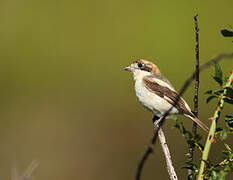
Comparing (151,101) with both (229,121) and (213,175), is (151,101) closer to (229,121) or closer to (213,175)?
(229,121)

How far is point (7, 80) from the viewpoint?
12141 millimetres

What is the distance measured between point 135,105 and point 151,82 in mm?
6489

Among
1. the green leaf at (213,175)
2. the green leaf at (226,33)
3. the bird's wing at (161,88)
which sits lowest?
the bird's wing at (161,88)

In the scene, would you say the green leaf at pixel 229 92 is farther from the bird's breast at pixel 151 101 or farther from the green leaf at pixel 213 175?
the bird's breast at pixel 151 101

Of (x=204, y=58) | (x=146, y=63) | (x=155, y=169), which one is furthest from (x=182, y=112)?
(x=204, y=58)

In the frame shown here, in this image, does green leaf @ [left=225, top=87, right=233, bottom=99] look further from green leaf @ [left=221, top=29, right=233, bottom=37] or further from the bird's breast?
the bird's breast

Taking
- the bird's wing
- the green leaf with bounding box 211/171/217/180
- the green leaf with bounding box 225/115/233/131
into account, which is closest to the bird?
the bird's wing

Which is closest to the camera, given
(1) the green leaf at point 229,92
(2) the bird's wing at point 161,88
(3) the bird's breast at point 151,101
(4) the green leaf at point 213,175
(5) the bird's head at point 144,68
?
(4) the green leaf at point 213,175

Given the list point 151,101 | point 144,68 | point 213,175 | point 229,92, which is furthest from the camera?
point 144,68

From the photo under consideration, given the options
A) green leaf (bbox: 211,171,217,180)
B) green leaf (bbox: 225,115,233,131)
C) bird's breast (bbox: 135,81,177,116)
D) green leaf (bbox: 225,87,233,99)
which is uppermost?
green leaf (bbox: 225,87,233,99)

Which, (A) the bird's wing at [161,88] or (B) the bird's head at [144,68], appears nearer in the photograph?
(A) the bird's wing at [161,88]

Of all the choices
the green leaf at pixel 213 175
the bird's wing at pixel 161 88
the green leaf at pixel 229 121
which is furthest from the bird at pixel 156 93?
the green leaf at pixel 213 175

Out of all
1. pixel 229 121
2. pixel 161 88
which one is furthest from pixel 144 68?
pixel 229 121

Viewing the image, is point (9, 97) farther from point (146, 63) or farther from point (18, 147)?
point (146, 63)
